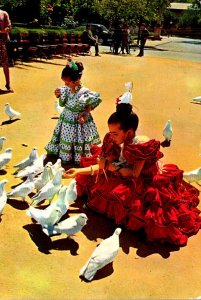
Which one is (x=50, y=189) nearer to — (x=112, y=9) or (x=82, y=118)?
(x=82, y=118)

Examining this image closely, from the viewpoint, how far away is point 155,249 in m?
3.94

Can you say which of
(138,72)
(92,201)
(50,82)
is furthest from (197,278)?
(138,72)

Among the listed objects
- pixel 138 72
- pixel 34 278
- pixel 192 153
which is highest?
pixel 34 278

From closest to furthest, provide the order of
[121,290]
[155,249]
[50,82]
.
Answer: [121,290] < [155,249] < [50,82]

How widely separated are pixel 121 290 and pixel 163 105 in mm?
6988

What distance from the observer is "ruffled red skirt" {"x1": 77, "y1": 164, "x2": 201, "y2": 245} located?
3932mm

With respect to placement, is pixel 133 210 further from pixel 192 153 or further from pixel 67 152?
pixel 192 153

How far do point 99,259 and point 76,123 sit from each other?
2.57 metres

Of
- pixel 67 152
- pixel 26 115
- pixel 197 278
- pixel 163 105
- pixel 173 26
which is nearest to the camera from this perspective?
pixel 197 278

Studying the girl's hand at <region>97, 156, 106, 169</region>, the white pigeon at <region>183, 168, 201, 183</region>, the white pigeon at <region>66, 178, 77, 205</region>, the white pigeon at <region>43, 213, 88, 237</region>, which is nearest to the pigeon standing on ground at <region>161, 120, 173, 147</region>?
the white pigeon at <region>183, 168, 201, 183</region>

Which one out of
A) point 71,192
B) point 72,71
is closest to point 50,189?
point 71,192

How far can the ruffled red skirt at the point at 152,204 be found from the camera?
3.93 metres

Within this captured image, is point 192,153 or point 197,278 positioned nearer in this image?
point 197,278

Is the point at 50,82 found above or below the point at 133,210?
below
